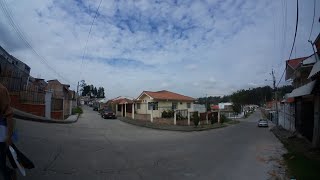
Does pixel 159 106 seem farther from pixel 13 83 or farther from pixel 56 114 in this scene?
pixel 13 83

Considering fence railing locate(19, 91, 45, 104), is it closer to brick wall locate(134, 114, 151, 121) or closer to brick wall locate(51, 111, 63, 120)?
brick wall locate(51, 111, 63, 120)

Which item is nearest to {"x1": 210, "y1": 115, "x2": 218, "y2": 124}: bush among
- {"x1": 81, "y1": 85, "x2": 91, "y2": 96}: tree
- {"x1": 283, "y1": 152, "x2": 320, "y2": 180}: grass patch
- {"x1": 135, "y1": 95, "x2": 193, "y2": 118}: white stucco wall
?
{"x1": 135, "y1": 95, "x2": 193, "y2": 118}: white stucco wall

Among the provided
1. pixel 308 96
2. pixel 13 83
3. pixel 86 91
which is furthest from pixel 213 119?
pixel 86 91

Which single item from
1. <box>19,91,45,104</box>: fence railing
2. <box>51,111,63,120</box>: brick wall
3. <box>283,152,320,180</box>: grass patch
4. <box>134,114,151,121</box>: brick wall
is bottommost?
<box>283,152,320,180</box>: grass patch

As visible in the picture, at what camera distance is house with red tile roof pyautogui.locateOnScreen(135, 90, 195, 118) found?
43.8 m

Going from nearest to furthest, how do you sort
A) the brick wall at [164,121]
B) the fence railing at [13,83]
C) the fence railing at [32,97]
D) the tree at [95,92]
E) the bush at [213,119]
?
the fence railing at [13,83] → the fence railing at [32,97] → the brick wall at [164,121] → the bush at [213,119] → the tree at [95,92]

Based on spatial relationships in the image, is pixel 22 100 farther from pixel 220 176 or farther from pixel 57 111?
pixel 220 176

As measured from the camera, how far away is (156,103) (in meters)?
44.3

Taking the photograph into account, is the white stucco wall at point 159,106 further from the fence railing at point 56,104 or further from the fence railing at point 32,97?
the fence railing at point 32,97

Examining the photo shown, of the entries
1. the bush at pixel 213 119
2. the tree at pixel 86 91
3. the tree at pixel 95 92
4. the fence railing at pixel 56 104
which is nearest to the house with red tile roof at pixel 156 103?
the bush at pixel 213 119

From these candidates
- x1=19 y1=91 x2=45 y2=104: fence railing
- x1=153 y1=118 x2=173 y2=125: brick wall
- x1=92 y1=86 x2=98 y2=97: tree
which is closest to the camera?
x1=19 y1=91 x2=45 y2=104: fence railing

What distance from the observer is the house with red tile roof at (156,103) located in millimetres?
43812

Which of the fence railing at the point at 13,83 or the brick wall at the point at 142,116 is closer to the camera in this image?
the fence railing at the point at 13,83

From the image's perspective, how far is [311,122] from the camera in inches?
906
